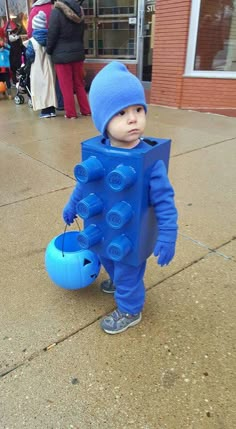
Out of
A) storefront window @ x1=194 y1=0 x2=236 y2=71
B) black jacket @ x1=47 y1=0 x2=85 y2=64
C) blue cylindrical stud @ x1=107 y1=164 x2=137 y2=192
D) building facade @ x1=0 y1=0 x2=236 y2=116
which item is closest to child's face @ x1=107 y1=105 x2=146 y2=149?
blue cylindrical stud @ x1=107 y1=164 x2=137 y2=192

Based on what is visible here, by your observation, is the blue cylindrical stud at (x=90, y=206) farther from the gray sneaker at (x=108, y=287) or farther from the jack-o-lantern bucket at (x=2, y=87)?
the jack-o-lantern bucket at (x=2, y=87)

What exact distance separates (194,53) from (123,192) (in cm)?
586

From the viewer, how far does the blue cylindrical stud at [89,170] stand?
5.49ft

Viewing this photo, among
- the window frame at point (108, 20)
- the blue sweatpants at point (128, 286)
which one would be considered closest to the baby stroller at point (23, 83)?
the window frame at point (108, 20)

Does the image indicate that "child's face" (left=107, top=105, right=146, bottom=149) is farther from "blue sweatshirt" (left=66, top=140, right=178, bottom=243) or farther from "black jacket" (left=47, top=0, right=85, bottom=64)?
"black jacket" (left=47, top=0, right=85, bottom=64)

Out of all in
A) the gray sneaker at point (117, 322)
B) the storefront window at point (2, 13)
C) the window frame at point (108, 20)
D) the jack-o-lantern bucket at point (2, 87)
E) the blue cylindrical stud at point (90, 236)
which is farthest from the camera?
the storefront window at point (2, 13)

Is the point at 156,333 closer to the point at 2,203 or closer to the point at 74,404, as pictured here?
the point at 74,404

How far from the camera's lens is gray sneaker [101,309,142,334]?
197 centimetres

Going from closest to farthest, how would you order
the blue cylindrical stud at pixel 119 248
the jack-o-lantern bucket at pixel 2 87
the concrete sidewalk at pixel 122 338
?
the concrete sidewalk at pixel 122 338, the blue cylindrical stud at pixel 119 248, the jack-o-lantern bucket at pixel 2 87

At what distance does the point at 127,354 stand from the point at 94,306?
40 centimetres

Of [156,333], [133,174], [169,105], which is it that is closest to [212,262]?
[156,333]

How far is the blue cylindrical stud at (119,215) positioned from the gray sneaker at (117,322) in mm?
568

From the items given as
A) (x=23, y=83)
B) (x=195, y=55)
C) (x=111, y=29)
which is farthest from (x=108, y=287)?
(x=111, y=29)

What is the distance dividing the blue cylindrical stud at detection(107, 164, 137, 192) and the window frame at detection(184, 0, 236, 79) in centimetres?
573
